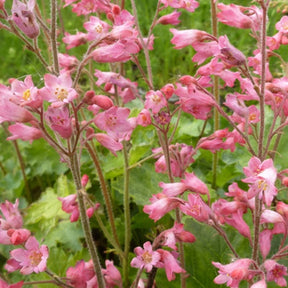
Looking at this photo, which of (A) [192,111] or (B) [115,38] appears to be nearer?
(B) [115,38]

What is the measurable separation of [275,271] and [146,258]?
42 centimetres

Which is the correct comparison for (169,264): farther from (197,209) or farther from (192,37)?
(192,37)

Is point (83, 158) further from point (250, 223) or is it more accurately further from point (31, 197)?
point (250, 223)

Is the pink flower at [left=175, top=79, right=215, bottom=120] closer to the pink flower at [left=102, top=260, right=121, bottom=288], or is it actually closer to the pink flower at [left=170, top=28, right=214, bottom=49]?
the pink flower at [left=170, top=28, right=214, bottom=49]

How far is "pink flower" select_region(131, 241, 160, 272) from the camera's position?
1.46 meters

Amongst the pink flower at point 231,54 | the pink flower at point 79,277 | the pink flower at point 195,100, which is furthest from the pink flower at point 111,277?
the pink flower at point 231,54

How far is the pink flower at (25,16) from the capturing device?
1191 millimetres

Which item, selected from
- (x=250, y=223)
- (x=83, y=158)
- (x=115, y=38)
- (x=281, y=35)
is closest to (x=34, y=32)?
(x=115, y=38)

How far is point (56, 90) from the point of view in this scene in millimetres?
1194

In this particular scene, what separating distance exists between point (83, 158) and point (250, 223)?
112 cm

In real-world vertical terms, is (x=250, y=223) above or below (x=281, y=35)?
below

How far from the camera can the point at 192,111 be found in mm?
1529

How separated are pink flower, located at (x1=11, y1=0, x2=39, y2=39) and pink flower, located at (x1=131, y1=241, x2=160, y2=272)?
2.50 ft

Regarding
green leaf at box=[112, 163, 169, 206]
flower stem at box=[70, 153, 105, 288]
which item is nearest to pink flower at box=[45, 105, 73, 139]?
flower stem at box=[70, 153, 105, 288]
